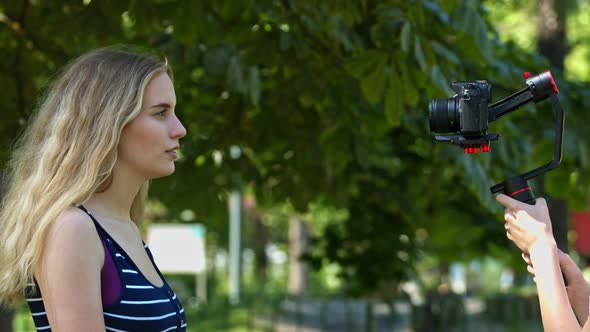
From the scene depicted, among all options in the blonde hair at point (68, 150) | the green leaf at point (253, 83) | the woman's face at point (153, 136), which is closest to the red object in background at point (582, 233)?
the green leaf at point (253, 83)

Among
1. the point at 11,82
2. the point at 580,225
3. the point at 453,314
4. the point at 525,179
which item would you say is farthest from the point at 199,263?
the point at 580,225

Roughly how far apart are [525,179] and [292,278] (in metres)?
18.7

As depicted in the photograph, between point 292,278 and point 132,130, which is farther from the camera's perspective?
point 292,278

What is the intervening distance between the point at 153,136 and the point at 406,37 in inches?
79.5

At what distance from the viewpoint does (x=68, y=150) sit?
2.25 m

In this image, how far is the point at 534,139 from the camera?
19.4 feet

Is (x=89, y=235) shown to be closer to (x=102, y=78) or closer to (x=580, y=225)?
(x=102, y=78)

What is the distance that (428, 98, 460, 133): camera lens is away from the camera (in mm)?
2451

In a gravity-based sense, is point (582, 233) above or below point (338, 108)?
above

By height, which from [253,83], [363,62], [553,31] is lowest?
[363,62]

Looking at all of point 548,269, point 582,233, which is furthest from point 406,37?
point 582,233

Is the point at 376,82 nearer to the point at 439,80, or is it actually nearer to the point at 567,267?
the point at 439,80

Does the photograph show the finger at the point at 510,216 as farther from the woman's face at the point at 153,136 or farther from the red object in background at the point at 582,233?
the red object in background at the point at 582,233

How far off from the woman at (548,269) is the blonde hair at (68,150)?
971mm
